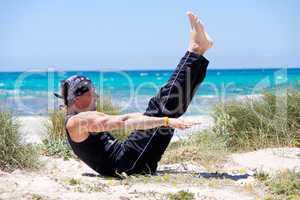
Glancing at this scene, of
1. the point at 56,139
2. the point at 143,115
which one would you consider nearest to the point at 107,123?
the point at 143,115

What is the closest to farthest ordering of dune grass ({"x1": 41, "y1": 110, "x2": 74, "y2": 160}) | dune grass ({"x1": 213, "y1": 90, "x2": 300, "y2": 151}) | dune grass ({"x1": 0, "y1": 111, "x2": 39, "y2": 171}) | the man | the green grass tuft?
the green grass tuft → the man → dune grass ({"x1": 0, "y1": 111, "x2": 39, "y2": 171}) → dune grass ({"x1": 41, "y1": 110, "x2": 74, "y2": 160}) → dune grass ({"x1": 213, "y1": 90, "x2": 300, "y2": 151})

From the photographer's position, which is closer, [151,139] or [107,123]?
[107,123]

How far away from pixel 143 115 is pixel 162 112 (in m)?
0.20

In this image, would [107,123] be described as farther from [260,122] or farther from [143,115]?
[260,122]

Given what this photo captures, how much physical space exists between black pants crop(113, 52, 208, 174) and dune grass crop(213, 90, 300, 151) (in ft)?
8.01

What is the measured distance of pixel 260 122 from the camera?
24.8 feet

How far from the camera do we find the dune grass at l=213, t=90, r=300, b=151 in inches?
290

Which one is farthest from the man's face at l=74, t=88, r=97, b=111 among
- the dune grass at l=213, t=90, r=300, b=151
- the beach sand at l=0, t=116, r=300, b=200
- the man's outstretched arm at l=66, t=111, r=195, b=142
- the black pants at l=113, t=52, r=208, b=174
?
the dune grass at l=213, t=90, r=300, b=151

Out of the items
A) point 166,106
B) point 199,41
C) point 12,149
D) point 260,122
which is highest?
point 199,41

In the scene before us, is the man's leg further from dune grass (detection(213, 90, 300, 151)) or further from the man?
dune grass (detection(213, 90, 300, 151))

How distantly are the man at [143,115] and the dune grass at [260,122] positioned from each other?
7.97ft

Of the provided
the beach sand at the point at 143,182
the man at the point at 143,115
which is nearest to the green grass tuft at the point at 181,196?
the beach sand at the point at 143,182

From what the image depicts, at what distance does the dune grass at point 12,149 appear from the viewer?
18.4 feet

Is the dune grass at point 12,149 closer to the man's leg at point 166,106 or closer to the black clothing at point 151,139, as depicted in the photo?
the black clothing at point 151,139
